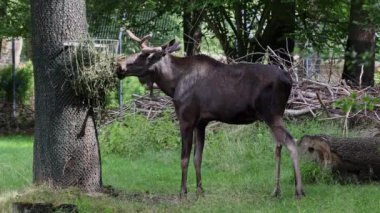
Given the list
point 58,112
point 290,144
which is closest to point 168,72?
point 58,112

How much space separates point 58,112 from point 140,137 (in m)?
5.94

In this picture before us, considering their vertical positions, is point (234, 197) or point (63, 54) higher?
point (63, 54)

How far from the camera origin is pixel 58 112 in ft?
27.8

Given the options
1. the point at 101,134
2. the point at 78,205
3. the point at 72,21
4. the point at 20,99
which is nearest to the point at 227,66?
the point at 72,21


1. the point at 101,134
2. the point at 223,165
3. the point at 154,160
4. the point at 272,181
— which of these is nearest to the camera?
the point at 272,181

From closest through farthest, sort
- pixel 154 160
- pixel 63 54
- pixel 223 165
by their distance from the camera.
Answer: pixel 63 54
pixel 223 165
pixel 154 160

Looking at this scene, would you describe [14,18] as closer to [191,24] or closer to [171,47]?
[191,24]

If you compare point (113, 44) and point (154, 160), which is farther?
point (154, 160)

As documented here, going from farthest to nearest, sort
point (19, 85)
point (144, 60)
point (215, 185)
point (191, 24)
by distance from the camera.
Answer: point (19, 85) < point (191, 24) < point (215, 185) < point (144, 60)

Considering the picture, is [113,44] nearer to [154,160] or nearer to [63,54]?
[63,54]

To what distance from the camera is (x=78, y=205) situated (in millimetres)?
7680

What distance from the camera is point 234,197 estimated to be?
8.58m

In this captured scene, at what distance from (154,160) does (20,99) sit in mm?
11439

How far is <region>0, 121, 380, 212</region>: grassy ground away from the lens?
7891mm
